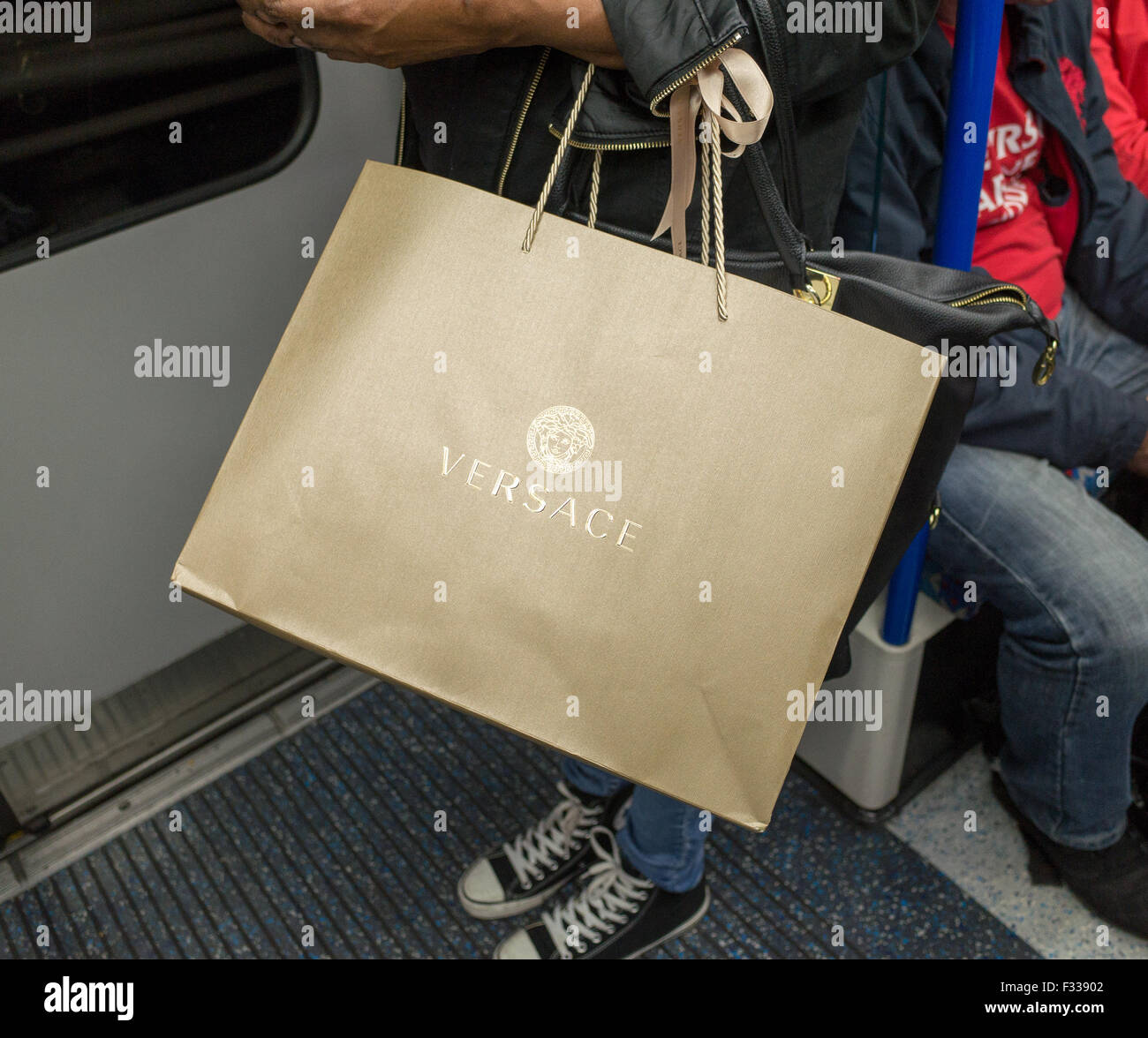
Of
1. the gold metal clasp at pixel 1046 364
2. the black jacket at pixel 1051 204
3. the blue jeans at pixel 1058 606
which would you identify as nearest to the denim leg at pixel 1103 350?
the black jacket at pixel 1051 204

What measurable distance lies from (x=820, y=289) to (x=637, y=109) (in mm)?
237

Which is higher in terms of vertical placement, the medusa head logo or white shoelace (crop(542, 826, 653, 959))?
the medusa head logo

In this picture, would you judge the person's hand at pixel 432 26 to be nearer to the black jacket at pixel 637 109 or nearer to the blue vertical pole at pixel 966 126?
the black jacket at pixel 637 109

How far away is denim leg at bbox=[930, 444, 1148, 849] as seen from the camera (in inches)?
49.1

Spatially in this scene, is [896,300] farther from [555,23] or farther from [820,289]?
[555,23]

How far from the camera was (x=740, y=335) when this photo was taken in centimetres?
79

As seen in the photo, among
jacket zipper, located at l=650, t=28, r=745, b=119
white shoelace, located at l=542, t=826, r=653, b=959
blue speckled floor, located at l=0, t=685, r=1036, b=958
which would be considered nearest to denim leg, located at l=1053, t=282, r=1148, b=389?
blue speckled floor, located at l=0, t=685, r=1036, b=958

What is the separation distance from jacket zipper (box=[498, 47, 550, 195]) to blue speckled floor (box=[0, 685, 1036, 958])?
45.7 inches

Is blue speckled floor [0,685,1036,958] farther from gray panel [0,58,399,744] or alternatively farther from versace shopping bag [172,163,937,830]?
versace shopping bag [172,163,937,830]

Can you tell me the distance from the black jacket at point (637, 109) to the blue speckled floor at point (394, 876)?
1.06m

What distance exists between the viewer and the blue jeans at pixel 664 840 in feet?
4.53

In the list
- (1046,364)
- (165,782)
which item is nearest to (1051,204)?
(1046,364)
